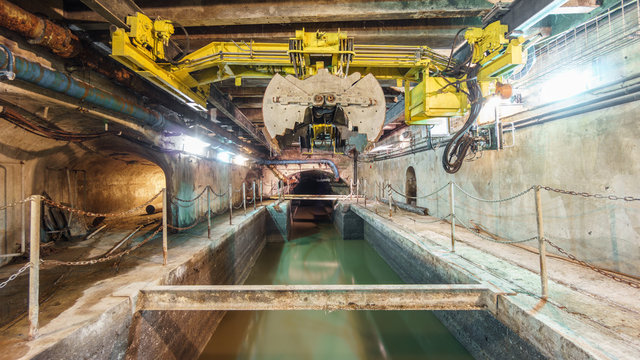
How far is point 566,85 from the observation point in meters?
3.66

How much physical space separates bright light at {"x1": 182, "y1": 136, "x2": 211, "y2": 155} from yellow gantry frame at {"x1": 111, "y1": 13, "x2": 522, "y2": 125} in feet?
9.81

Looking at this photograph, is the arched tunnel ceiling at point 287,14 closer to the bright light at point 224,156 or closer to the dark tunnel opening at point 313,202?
the bright light at point 224,156

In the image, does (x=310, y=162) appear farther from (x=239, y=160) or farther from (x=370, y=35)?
(x=370, y=35)

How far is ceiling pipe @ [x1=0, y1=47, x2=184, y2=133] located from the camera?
2527mm

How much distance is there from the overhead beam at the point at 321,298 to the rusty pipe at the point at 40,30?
3307 millimetres

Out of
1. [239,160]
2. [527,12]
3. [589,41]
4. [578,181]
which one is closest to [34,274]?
[527,12]

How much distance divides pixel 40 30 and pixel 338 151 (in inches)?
184

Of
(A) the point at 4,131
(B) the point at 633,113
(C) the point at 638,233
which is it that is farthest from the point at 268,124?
(C) the point at 638,233

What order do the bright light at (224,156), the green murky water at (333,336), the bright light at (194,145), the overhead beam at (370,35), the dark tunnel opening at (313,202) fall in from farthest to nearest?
1. the dark tunnel opening at (313,202)
2. the bright light at (224,156)
3. the bright light at (194,145)
4. the green murky water at (333,336)
5. the overhead beam at (370,35)

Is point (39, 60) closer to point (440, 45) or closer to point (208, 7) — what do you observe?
point (208, 7)

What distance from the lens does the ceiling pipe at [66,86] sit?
2527 millimetres

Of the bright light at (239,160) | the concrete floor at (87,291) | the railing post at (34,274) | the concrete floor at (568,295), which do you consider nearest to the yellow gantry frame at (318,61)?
the railing post at (34,274)

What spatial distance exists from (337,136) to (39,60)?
14.5 ft

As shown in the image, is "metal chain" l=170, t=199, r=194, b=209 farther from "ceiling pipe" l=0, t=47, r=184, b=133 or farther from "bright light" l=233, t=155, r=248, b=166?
"bright light" l=233, t=155, r=248, b=166
